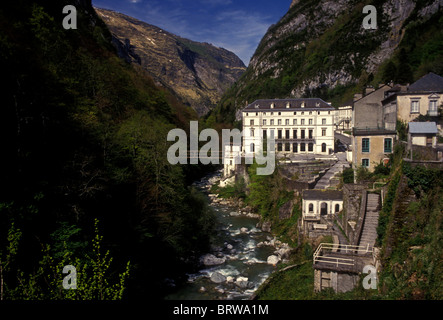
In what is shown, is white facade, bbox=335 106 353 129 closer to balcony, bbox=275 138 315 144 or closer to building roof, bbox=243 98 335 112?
building roof, bbox=243 98 335 112

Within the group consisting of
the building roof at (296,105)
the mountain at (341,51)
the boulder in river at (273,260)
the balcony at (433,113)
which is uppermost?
the mountain at (341,51)

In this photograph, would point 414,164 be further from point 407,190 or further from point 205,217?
point 205,217

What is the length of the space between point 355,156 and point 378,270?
11.4 meters

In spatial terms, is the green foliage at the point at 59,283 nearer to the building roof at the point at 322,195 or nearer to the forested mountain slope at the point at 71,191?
the forested mountain slope at the point at 71,191

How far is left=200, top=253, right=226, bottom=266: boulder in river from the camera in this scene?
19197 millimetres

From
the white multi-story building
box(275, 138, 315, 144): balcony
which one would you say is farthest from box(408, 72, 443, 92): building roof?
box(275, 138, 315, 144): balcony

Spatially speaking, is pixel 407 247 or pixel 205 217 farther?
pixel 205 217

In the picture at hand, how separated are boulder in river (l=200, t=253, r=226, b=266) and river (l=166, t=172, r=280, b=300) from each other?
132mm

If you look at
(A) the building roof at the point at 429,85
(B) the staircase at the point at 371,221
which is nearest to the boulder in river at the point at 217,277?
(B) the staircase at the point at 371,221

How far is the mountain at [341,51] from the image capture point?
150 feet

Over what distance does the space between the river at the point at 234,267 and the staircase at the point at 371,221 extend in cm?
644
